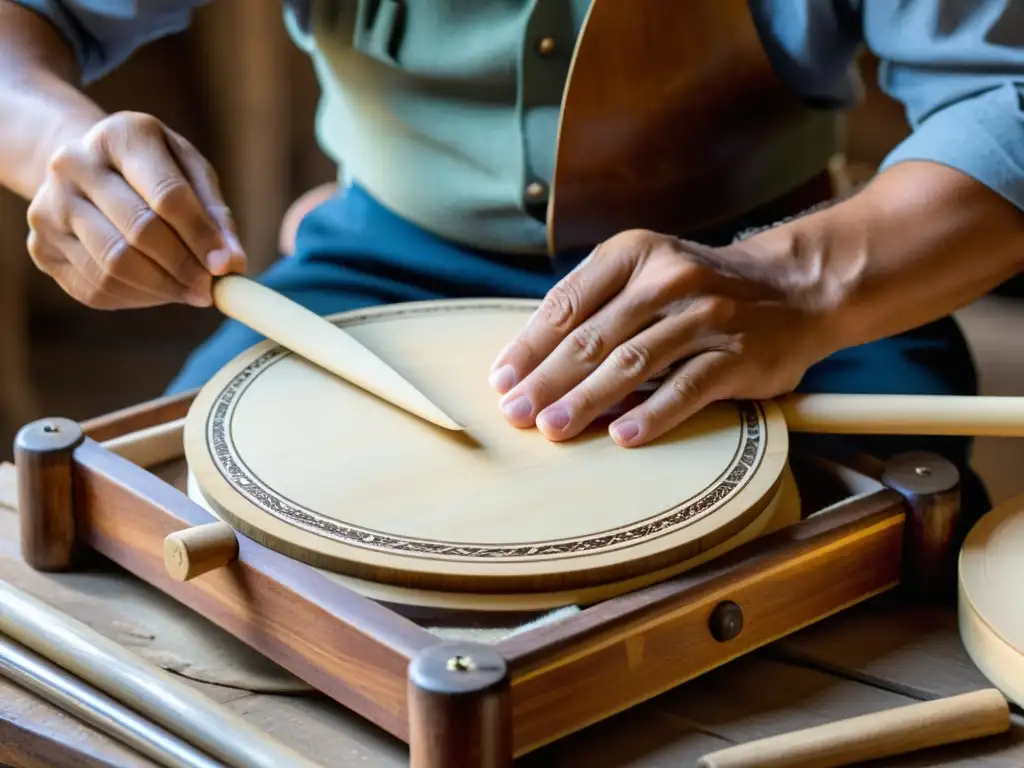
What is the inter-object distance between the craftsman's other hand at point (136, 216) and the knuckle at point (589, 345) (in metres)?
0.26

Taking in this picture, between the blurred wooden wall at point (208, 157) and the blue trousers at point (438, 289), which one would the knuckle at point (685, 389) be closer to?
the blue trousers at point (438, 289)

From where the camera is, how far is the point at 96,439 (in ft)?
2.97

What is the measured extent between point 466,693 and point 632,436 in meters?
0.25

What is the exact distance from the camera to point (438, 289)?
1.13m

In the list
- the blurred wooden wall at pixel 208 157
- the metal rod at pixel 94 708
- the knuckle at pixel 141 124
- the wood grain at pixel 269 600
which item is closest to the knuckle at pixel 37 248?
the knuckle at pixel 141 124

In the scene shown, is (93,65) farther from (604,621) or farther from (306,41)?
(604,621)

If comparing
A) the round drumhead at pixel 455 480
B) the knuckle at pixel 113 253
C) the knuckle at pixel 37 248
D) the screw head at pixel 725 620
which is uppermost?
the knuckle at pixel 113 253

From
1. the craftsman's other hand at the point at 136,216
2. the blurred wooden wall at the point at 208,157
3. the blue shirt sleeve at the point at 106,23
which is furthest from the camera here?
the blurred wooden wall at the point at 208,157

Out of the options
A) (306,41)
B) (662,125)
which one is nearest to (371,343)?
(662,125)

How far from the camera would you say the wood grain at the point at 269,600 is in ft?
2.16

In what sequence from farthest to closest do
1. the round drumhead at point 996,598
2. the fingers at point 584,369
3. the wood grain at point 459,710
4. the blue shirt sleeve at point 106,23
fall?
1. the blue shirt sleeve at point 106,23
2. the fingers at point 584,369
3. the round drumhead at point 996,598
4. the wood grain at point 459,710

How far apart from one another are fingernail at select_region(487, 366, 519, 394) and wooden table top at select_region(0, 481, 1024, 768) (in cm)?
22

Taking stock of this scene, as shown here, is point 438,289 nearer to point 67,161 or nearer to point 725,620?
point 67,161

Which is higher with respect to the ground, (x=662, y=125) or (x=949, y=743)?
(x=662, y=125)
